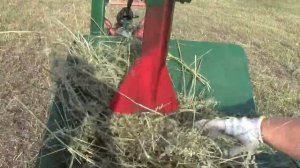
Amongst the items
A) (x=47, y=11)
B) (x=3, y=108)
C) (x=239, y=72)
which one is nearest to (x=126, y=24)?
(x=239, y=72)

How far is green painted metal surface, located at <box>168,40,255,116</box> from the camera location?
2.56 meters

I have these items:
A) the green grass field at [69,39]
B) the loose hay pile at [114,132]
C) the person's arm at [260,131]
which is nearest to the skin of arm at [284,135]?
the person's arm at [260,131]

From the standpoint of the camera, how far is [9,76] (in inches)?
165

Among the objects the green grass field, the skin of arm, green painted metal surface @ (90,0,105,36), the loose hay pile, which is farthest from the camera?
the green grass field

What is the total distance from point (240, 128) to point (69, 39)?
894mm

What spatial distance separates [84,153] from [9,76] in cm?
243

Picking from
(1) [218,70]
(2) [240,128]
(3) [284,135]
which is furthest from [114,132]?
(1) [218,70]

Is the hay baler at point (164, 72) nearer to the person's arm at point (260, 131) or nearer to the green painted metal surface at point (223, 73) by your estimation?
the green painted metal surface at point (223, 73)

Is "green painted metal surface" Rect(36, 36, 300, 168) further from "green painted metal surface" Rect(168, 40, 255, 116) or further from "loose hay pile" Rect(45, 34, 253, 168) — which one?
"loose hay pile" Rect(45, 34, 253, 168)

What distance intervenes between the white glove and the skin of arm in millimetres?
33

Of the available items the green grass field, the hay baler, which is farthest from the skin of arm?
the green grass field

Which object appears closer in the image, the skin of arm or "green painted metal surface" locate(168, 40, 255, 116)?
the skin of arm

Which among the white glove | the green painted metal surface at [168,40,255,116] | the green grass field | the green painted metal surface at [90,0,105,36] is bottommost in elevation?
the green grass field

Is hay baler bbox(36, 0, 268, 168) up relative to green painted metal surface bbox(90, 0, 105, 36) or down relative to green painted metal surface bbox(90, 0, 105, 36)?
down
